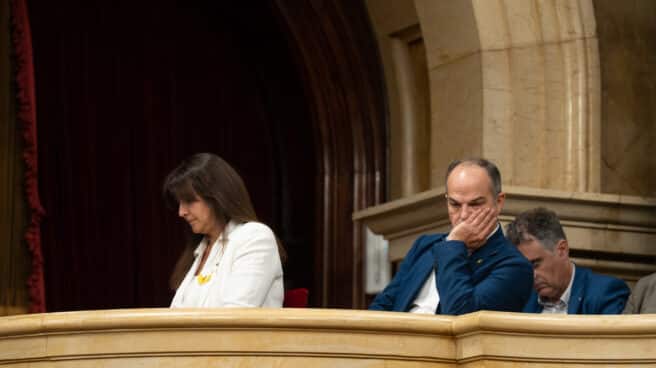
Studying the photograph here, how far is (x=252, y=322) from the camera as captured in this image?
12.7 feet

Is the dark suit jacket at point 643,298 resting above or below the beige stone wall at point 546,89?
below

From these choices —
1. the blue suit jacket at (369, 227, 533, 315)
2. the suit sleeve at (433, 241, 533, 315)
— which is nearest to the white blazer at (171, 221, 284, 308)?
the blue suit jacket at (369, 227, 533, 315)

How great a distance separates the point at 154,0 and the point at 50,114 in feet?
2.93

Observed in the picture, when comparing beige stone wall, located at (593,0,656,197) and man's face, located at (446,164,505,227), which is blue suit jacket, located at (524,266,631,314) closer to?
man's face, located at (446,164,505,227)

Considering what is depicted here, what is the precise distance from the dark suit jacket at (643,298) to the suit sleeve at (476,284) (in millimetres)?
752

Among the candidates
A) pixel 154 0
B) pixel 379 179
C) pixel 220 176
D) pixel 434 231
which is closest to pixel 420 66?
pixel 379 179

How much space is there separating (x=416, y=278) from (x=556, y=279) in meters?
0.68

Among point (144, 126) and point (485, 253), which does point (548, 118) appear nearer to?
point (485, 253)

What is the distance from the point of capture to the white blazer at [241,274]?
15.3 feet

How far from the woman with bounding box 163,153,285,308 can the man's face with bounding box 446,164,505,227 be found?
596 millimetres

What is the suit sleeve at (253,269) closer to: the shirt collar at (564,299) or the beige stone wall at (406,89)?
the shirt collar at (564,299)

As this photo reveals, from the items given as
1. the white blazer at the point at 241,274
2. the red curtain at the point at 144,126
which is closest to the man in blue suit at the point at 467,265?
the white blazer at the point at 241,274

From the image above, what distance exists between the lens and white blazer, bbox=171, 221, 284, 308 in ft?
15.3

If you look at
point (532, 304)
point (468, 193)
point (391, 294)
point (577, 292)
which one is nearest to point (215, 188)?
point (391, 294)
